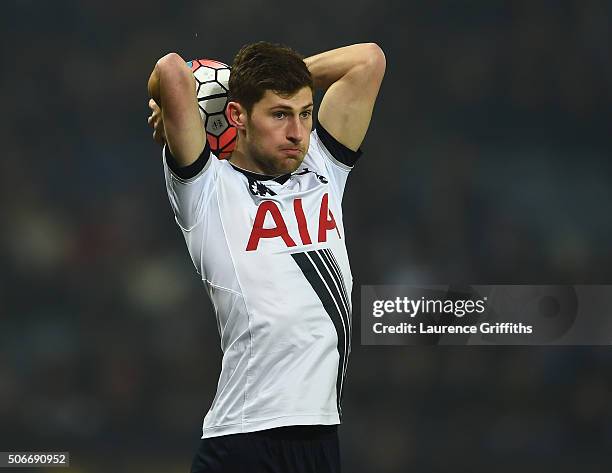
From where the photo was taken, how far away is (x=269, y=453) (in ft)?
7.91

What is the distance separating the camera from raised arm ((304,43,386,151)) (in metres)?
2.75

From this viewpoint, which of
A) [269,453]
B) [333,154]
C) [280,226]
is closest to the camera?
[269,453]

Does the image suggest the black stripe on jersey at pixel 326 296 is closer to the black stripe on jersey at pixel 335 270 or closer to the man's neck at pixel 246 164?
the black stripe on jersey at pixel 335 270

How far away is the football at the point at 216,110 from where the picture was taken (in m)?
2.82

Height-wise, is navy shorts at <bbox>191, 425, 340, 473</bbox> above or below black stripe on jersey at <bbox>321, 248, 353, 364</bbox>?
below

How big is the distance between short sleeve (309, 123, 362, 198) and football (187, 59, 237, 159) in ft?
0.82

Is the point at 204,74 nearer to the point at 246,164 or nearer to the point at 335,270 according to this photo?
the point at 246,164

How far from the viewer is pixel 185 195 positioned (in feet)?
8.21

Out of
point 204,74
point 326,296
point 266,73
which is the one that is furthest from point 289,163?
point 204,74

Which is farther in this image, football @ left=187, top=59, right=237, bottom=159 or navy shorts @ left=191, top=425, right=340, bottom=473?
football @ left=187, top=59, right=237, bottom=159

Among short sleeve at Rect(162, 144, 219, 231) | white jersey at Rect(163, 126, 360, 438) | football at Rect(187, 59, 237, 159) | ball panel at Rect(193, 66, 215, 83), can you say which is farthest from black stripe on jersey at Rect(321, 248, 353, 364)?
ball panel at Rect(193, 66, 215, 83)

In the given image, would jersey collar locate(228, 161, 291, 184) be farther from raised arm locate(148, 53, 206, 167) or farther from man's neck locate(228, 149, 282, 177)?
raised arm locate(148, 53, 206, 167)

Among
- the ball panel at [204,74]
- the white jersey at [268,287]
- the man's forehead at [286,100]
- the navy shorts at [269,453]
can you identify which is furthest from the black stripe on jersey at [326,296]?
the ball panel at [204,74]

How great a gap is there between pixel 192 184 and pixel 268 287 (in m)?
0.30
